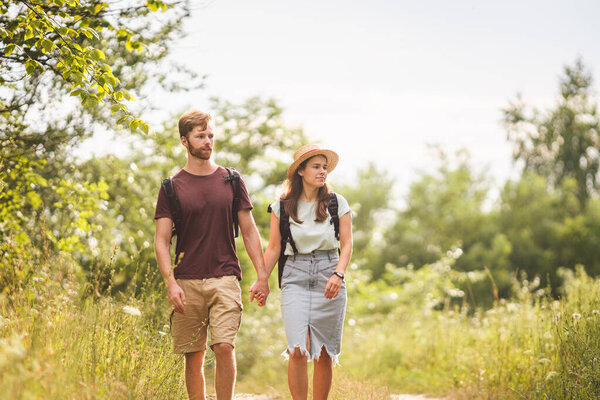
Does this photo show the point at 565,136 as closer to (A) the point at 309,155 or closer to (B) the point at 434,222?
(B) the point at 434,222

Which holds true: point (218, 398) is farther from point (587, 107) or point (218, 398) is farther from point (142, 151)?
point (587, 107)

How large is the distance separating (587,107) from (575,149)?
2837 millimetres

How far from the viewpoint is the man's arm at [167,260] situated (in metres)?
4.01

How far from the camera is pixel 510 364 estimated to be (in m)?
6.02

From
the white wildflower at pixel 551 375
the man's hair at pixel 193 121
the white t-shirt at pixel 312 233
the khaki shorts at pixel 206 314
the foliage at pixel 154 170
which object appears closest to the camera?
the khaki shorts at pixel 206 314

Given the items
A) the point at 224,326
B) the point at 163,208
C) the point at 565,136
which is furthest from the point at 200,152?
the point at 565,136

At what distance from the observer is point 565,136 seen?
32812 mm

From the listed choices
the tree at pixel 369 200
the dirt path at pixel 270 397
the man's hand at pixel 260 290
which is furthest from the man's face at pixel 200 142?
the tree at pixel 369 200

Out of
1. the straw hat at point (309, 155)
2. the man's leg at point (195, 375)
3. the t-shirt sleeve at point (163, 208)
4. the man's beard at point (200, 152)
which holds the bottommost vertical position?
the man's leg at point (195, 375)

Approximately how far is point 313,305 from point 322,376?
567 millimetres

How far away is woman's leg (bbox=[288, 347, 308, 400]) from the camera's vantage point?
170 inches

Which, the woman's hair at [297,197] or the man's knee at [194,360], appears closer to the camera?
the man's knee at [194,360]

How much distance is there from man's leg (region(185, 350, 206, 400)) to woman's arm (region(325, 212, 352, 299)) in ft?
3.58

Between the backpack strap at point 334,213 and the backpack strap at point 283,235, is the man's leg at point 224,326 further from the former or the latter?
the backpack strap at point 334,213
